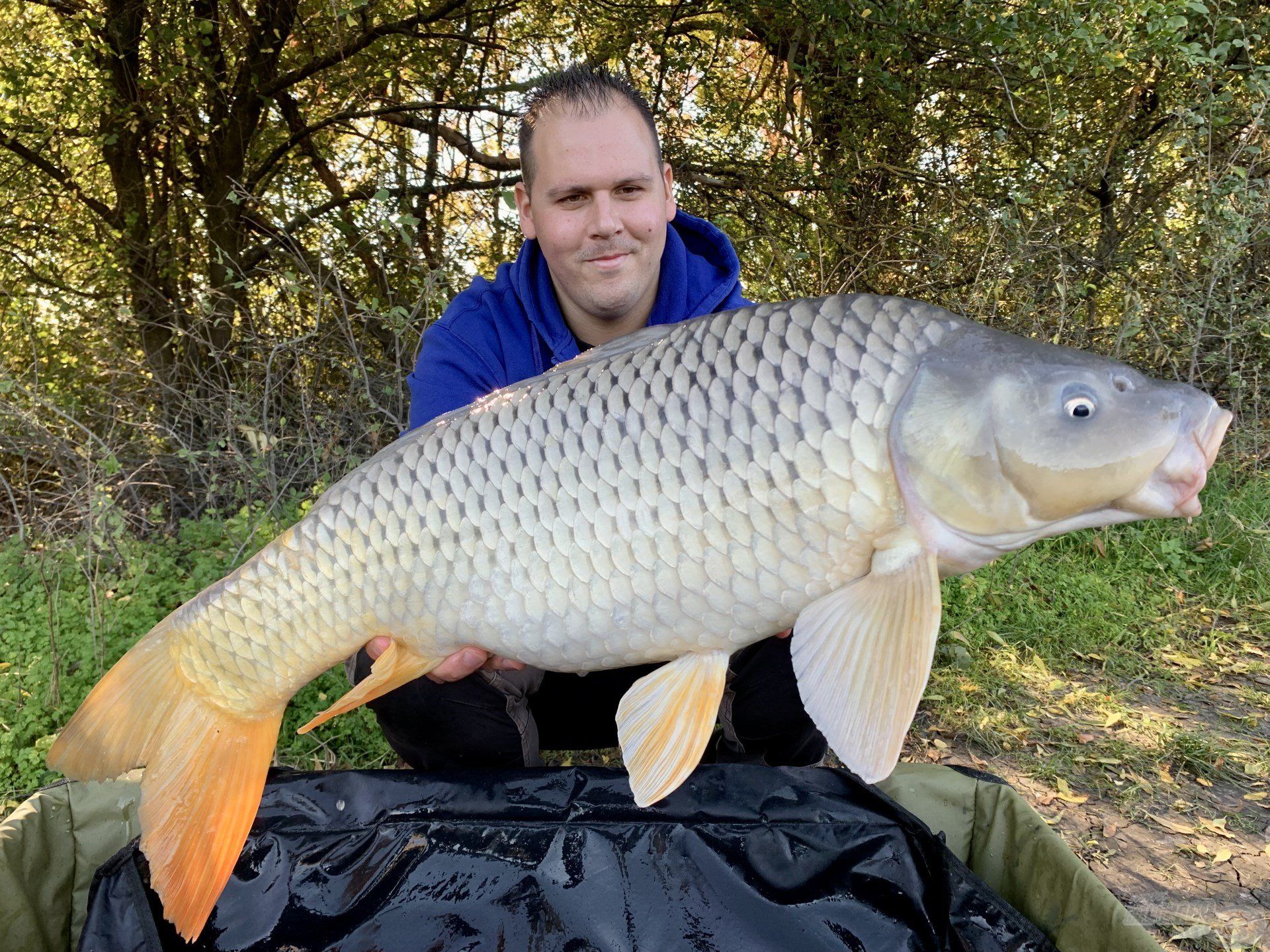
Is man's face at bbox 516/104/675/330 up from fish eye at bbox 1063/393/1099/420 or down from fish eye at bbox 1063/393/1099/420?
up

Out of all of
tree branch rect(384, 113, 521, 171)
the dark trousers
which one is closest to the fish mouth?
the dark trousers

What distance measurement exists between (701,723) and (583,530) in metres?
0.27

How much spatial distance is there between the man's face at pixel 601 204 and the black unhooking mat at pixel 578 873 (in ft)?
2.77

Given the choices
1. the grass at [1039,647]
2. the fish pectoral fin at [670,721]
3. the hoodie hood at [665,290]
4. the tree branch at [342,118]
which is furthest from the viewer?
the tree branch at [342,118]

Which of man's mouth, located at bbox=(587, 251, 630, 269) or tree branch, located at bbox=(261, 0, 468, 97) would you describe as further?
tree branch, located at bbox=(261, 0, 468, 97)

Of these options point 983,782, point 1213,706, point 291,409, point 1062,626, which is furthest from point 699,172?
point 983,782

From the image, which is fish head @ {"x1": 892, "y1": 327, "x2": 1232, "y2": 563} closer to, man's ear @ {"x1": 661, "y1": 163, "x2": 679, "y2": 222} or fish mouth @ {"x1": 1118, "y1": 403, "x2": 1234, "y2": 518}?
fish mouth @ {"x1": 1118, "y1": 403, "x2": 1234, "y2": 518}

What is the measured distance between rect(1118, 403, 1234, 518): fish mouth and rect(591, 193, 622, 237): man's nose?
3.17 ft

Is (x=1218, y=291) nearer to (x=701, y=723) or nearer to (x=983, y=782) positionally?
(x=983, y=782)

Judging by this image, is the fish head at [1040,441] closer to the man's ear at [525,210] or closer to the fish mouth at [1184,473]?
the fish mouth at [1184,473]

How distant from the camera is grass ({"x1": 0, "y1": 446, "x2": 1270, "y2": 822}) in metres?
1.93

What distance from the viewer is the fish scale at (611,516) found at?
1035 mm

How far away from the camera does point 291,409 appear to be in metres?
3.23

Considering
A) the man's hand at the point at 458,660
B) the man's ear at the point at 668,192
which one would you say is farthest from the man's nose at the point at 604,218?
the man's hand at the point at 458,660
